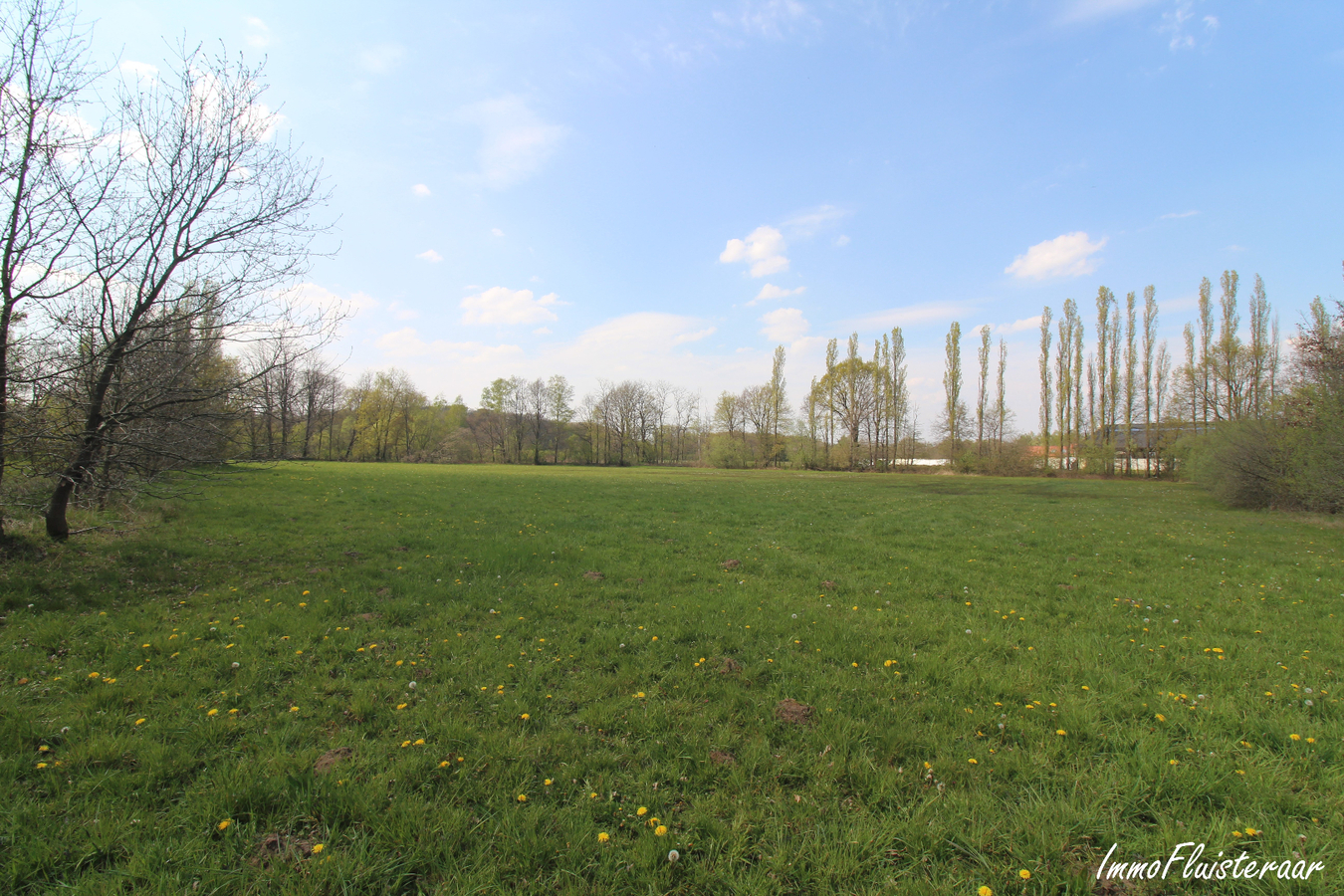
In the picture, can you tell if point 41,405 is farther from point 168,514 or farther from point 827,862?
point 827,862

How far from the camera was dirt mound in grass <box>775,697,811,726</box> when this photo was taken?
4211 mm

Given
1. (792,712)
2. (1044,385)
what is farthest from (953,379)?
(792,712)

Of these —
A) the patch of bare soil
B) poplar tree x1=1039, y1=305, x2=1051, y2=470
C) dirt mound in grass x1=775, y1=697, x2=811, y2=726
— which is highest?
poplar tree x1=1039, y1=305, x2=1051, y2=470

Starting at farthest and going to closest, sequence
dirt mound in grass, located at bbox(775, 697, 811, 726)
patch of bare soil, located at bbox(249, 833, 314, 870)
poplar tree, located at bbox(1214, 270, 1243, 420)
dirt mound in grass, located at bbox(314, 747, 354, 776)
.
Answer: poplar tree, located at bbox(1214, 270, 1243, 420) → dirt mound in grass, located at bbox(775, 697, 811, 726) → dirt mound in grass, located at bbox(314, 747, 354, 776) → patch of bare soil, located at bbox(249, 833, 314, 870)

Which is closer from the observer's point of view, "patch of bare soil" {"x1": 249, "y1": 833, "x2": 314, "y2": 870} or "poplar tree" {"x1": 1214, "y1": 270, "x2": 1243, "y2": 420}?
"patch of bare soil" {"x1": 249, "y1": 833, "x2": 314, "y2": 870}

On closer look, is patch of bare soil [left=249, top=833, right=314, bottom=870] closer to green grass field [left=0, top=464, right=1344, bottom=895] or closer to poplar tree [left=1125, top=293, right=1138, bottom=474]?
green grass field [left=0, top=464, right=1344, bottom=895]

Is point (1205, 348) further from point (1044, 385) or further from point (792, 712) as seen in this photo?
point (792, 712)

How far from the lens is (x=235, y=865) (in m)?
2.66

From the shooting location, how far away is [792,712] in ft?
14.2

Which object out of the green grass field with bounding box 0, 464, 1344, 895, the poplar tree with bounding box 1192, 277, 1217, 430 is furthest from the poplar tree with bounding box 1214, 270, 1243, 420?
the green grass field with bounding box 0, 464, 1344, 895

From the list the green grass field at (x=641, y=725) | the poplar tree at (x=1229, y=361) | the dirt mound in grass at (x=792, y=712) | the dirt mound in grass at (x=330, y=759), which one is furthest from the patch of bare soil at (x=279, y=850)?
the poplar tree at (x=1229, y=361)

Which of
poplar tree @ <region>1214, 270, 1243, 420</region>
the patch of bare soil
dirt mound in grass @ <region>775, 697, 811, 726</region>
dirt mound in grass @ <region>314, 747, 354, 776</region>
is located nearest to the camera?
the patch of bare soil

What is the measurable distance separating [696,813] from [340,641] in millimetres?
4605

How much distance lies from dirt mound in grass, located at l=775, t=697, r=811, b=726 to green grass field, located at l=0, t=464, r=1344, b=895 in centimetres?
3
